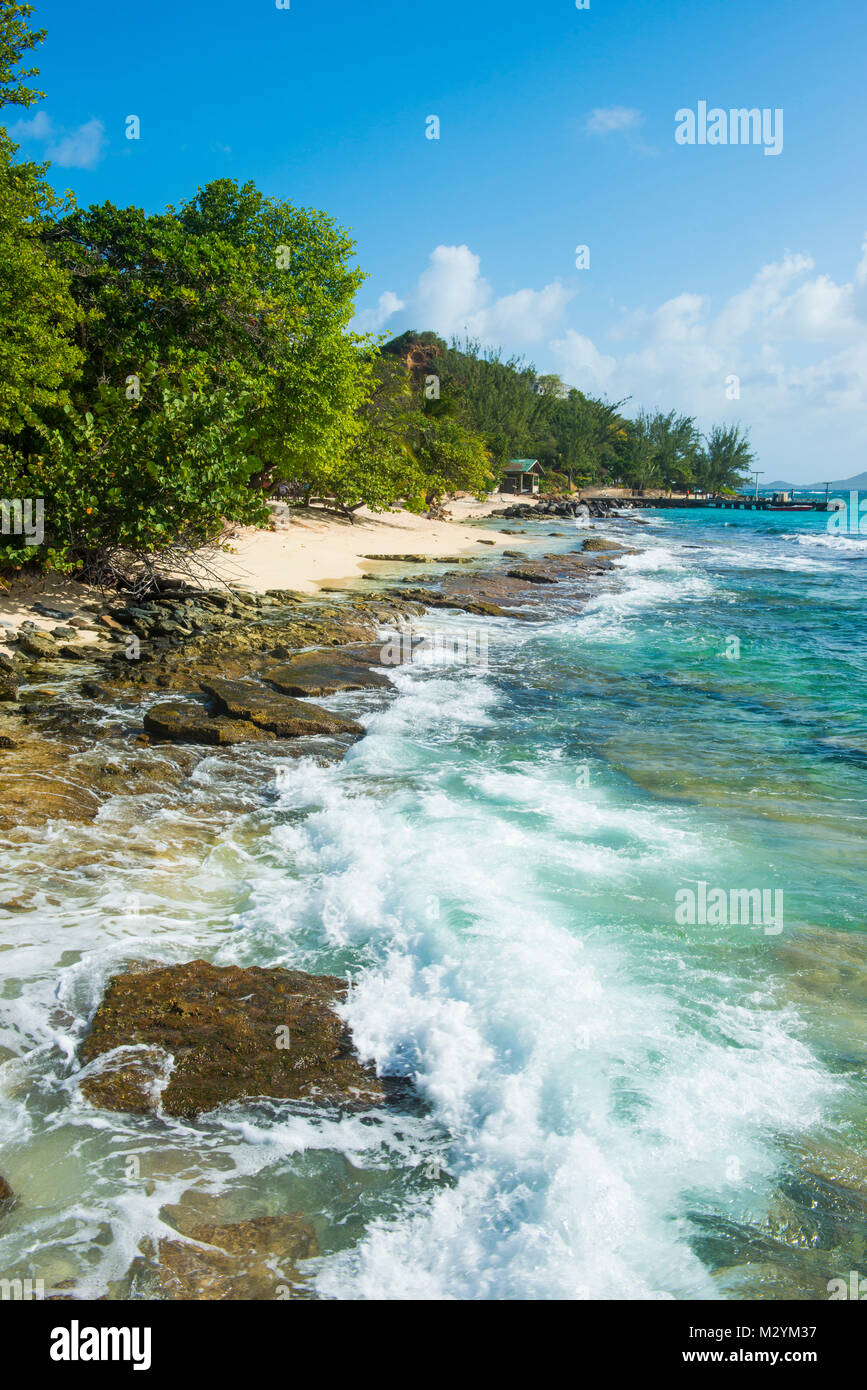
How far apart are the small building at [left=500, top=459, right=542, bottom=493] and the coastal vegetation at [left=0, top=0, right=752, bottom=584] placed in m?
54.5

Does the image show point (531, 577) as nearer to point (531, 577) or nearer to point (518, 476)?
point (531, 577)

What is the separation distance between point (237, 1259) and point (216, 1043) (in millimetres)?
1505

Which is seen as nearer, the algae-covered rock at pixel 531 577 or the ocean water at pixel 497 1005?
the ocean water at pixel 497 1005

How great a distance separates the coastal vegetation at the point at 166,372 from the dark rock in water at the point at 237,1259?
1395cm

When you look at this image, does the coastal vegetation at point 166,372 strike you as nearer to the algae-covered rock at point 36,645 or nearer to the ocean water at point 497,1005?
the algae-covered rock at point 36,645

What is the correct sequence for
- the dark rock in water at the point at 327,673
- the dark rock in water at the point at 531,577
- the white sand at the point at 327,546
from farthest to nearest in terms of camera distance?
the dark rock in water at the point at 531,577
the white sand at the point at 327,546
the dark rock in water at the point at 327,673

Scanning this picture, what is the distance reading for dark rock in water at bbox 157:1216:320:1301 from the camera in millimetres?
3502

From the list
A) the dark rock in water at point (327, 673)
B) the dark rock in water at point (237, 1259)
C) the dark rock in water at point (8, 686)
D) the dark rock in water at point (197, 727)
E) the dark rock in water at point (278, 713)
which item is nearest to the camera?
the dark rock in water at point (237, 1259)

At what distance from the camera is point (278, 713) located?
12172 millimetres

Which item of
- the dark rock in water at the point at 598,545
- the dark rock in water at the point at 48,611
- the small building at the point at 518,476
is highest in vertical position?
the small building at the point at 518,476

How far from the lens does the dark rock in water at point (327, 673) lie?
14.0m

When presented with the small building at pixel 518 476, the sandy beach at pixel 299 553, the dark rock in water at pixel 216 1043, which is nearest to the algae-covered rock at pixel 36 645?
the sandy beach at pixel 299 553

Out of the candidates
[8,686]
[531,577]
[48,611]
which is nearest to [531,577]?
[531,577]

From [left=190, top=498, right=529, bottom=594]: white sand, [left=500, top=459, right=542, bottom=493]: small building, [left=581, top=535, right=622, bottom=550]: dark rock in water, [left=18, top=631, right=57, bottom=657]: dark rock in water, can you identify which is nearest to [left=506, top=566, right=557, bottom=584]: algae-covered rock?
[left=190, top=498, right=529, bottom=594]: white sand
